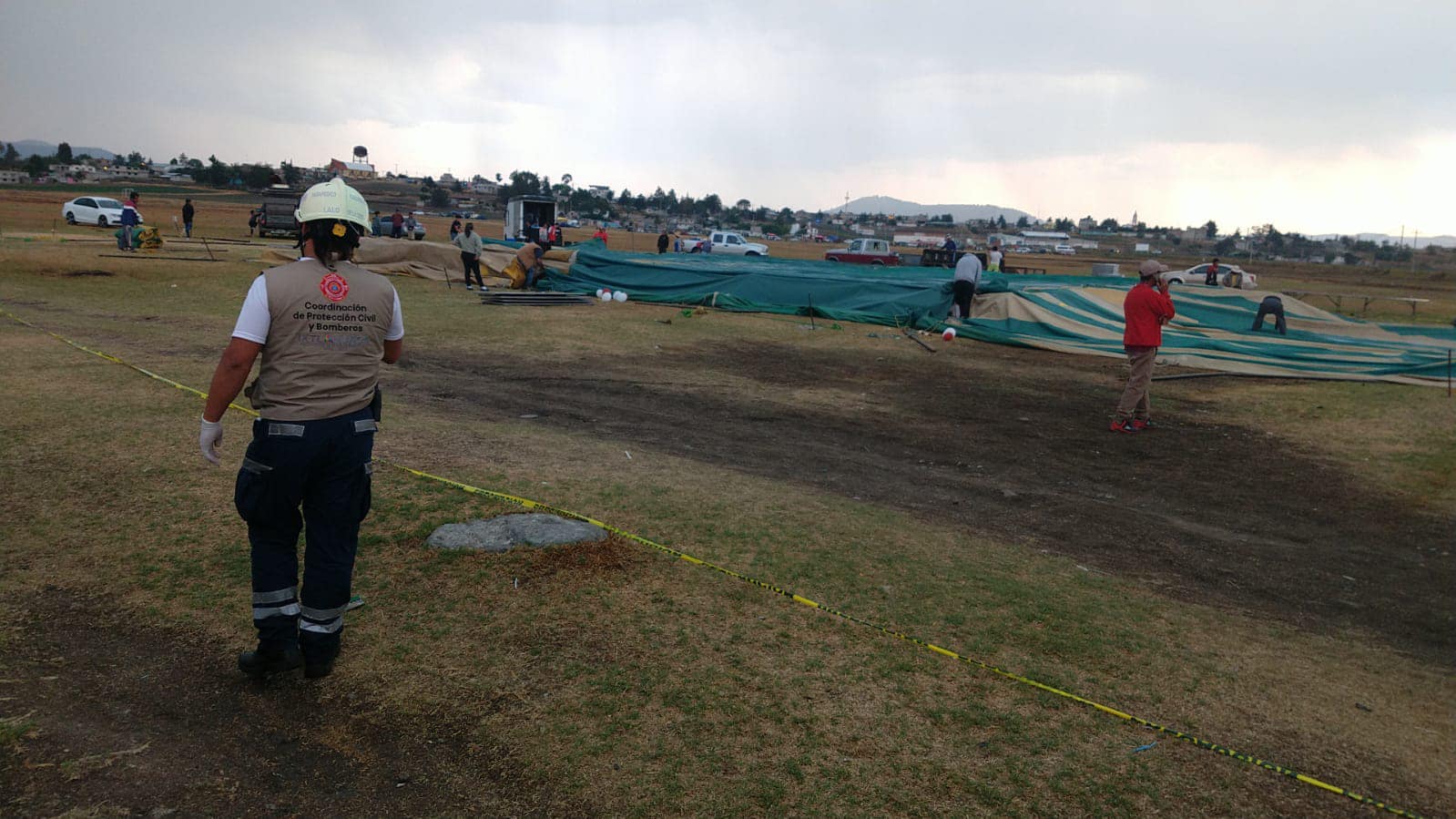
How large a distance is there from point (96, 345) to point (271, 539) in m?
10.3

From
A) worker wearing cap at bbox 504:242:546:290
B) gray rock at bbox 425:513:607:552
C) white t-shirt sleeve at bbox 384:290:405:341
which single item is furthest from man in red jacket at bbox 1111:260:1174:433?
Answer: worker wearing cap at bbox 504:242:546:290

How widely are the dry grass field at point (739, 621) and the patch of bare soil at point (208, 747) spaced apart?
2cm

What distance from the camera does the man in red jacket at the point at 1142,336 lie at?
1072 centimetres

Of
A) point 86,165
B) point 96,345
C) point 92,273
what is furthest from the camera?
point 86,165

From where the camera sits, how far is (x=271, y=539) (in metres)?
3.86

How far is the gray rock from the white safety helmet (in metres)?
2.08

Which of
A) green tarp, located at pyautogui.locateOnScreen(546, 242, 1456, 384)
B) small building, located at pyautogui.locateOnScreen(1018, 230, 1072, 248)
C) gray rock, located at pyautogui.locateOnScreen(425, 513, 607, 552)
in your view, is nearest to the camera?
gray rock, located at pyautogui.locateOnScreen(425, 513, 607, 552)

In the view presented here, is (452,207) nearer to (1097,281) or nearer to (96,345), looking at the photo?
(1097,281)

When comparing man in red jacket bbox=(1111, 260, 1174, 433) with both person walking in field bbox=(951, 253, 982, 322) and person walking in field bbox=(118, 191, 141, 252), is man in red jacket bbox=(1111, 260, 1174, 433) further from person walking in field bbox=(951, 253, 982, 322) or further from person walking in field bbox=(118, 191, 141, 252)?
person walking in field bbox=(118, 191, 141, 252)

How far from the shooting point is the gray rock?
17.7 feet

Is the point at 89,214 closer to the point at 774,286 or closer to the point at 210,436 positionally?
the point at 774,286

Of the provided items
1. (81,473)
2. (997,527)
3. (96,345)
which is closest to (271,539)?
(81,473)

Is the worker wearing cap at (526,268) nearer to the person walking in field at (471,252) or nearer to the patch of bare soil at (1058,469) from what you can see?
the person walking in field at (471,252)

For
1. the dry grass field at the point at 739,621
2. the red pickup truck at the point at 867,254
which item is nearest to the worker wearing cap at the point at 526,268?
the dry grass field at the point at 739,621
